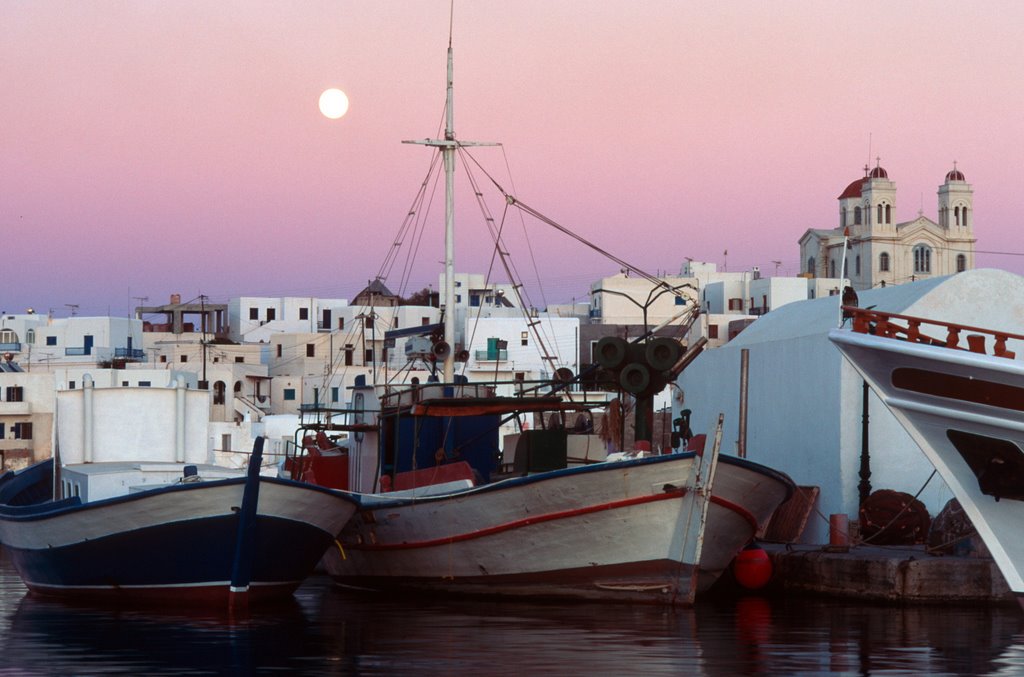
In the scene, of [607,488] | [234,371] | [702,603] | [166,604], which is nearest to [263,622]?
[166,604]

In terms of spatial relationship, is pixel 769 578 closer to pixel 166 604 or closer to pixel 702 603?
pixel 702 603

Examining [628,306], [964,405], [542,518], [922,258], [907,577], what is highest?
[922,258]

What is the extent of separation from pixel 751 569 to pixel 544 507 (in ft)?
12.3

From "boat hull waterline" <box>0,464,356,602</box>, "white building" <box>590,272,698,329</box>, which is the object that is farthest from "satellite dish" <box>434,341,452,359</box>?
"white building" <box>590,272,698,329</box>

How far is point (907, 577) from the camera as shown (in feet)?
65.1

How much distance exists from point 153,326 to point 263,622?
7918cm

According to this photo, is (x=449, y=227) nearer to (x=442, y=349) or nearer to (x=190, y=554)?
(x=442, y=349)

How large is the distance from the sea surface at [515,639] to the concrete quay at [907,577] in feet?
0.93

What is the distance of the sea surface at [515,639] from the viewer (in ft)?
46.8

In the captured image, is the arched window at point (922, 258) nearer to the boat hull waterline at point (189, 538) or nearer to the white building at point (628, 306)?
the white building at point (628, 306)

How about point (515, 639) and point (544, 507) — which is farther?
point (544, 507)

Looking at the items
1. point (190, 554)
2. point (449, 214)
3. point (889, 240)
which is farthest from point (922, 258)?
point (190, 554)

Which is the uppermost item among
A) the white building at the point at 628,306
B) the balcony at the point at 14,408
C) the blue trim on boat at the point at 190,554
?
the white building at the point at 628,306

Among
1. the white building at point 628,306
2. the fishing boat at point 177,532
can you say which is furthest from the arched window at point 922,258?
the fishing boat at point 177,532
